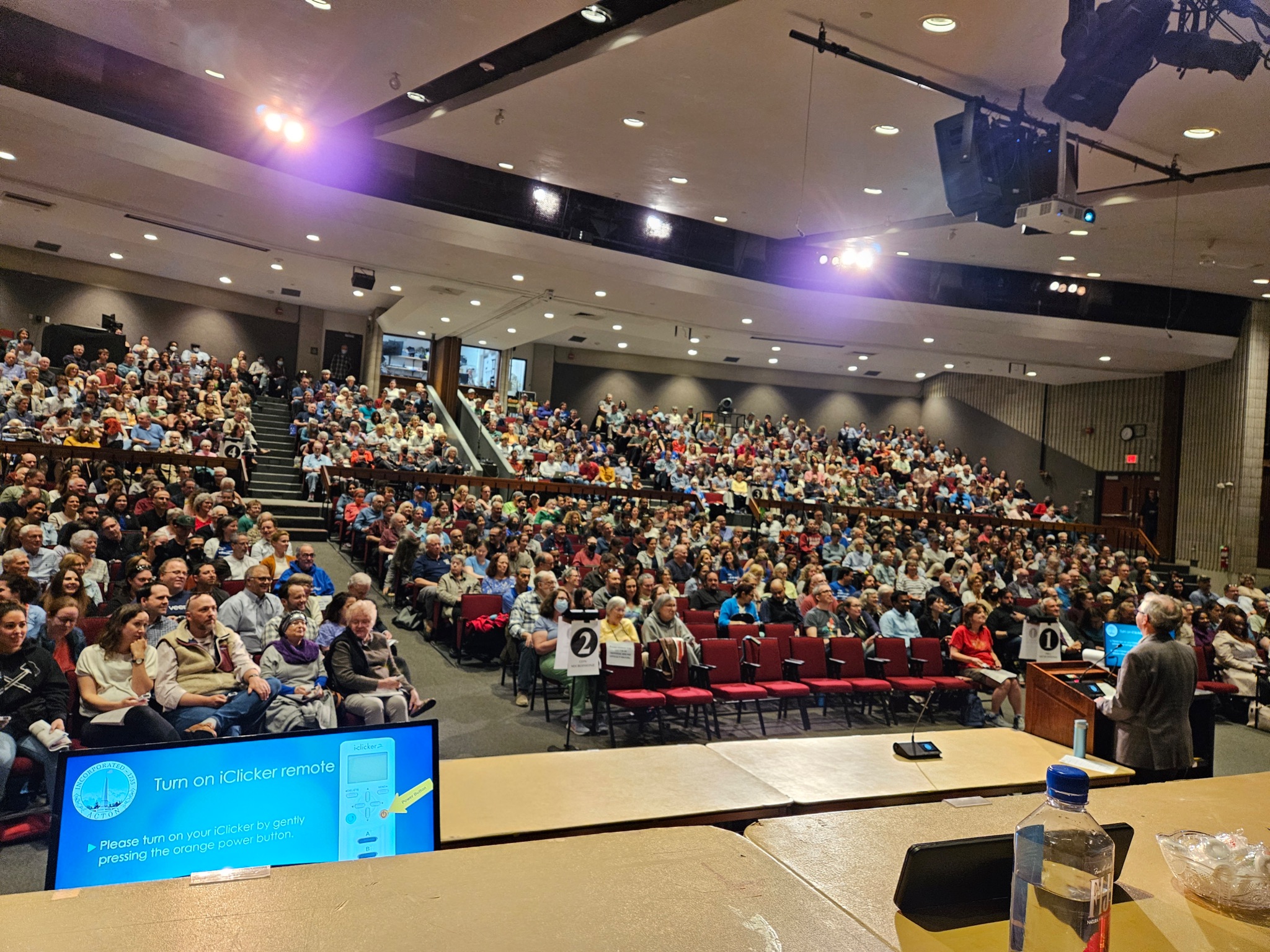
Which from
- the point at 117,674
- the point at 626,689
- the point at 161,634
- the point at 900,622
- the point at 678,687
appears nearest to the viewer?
the point at 117,674

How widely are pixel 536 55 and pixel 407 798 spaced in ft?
21.2

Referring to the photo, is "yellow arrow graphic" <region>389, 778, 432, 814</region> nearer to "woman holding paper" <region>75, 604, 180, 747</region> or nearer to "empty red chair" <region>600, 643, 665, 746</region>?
"woman holding paper" <region>75, 604, 180, 747</region>

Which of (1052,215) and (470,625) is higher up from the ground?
(1052,215)

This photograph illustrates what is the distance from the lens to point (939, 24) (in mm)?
6207

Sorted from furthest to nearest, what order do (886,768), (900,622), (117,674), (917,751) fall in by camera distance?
(900,622), (117,674), (917,751), (886,768)

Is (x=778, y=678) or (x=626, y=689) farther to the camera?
(x=778, y=678)

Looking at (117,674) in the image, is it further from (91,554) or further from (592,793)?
(592,793)

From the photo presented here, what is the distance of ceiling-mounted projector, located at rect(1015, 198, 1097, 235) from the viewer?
6402 mm

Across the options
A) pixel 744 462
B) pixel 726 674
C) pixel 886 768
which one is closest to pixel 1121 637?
pixel 726 674

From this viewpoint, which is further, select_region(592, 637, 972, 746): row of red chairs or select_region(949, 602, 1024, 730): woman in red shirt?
select_region(949, 602, 1024, 730): woman in red shirt

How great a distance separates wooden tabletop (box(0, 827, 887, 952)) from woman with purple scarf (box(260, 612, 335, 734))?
3396 mm

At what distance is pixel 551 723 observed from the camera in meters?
5.98

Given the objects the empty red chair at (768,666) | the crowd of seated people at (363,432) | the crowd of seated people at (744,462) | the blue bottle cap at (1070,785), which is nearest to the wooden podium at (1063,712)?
the blue bottle cap at (1070,785)

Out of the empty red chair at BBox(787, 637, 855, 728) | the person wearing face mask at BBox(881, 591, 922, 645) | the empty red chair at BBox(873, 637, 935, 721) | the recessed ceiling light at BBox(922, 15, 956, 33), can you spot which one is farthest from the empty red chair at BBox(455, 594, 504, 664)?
the recessed ceiling light at BBox(922, 15, 956, 33)
